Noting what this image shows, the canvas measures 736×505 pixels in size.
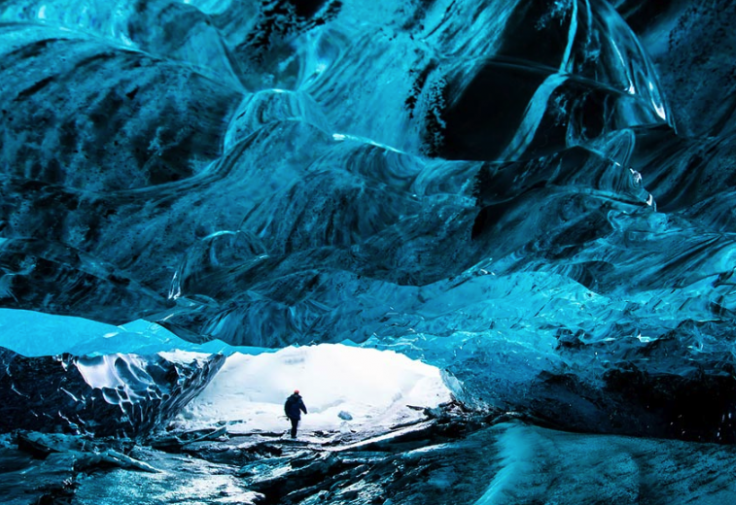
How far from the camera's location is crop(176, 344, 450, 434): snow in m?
14.5

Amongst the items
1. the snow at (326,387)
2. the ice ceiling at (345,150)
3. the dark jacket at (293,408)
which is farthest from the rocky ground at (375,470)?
the snow at (326,387)

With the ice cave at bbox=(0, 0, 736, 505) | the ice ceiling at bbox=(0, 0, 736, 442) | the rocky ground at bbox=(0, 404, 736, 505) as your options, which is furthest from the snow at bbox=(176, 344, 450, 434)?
the ice ceiling at bbox=(0, 0, 736, 442)

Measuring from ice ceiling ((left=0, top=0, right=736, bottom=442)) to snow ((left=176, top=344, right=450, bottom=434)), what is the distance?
10443 millimetres

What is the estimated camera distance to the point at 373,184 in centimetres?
303

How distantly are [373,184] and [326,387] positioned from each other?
42.9 feet

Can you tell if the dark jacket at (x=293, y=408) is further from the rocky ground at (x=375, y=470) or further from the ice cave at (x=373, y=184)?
the ice cave at (x=373, y=184)

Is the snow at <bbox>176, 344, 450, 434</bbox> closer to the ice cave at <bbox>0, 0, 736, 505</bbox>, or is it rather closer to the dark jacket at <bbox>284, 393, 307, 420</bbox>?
the dark jacket at <bbox>284, 393, 307, 420</bbox>

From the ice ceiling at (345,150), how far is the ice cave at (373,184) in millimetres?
11

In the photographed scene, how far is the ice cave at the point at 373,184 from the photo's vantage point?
222cm

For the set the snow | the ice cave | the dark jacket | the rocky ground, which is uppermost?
the ice cave

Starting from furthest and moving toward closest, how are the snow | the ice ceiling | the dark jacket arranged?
the snow
the dark jacket
the ice ceiling

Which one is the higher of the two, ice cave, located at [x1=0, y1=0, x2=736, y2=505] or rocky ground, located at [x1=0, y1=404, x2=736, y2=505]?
ice cave, located at [x1=0, y1=0, x2=736, y2=505]

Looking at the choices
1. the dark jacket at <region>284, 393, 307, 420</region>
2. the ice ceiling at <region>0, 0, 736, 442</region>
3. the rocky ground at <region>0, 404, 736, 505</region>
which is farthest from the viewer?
the dark jacket at <region>284, 393, 307, 420</region>

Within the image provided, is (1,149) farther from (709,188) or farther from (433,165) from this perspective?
(709,188)
